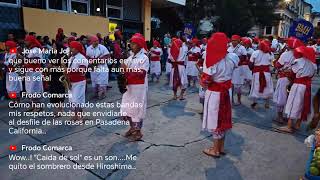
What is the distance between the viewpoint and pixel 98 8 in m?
14.0

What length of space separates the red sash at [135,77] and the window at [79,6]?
934cm

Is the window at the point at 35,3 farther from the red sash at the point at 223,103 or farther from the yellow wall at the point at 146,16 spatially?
the red sash at the point at 223,103

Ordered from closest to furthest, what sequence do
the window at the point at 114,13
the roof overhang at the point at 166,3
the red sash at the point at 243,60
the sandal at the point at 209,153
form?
the sandal at the point at 209,153, the red sash at the point at 243,60, the window at the point at 114,13, the roof overhang at the point at 166,3

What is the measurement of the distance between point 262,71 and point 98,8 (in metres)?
9.79

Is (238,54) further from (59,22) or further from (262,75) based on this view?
(59,22)

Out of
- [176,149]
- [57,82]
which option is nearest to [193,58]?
[57,82]

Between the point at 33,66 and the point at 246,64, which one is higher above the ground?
the point at 246,64

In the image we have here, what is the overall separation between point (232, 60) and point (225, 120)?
92 centimetres

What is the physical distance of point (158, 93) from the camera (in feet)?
29.9

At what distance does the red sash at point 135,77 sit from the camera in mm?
4793

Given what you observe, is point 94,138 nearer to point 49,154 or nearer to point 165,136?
point 49,154

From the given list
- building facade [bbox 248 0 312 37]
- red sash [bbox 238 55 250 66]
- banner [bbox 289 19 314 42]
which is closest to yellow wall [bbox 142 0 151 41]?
red sash [bbox 238 55 250 66]

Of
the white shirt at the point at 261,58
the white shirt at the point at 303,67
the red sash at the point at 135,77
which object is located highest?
the white shirt at the point at 261,58

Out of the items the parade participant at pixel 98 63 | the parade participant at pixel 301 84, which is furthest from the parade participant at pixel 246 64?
the parade participant at pixel 98 63
